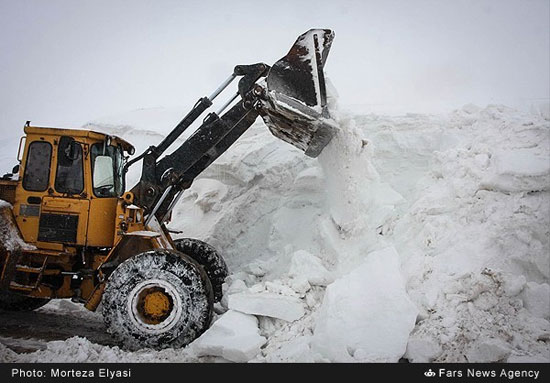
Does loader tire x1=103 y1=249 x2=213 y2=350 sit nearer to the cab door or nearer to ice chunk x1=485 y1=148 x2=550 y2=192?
the cab door

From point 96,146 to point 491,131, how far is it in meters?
4.60

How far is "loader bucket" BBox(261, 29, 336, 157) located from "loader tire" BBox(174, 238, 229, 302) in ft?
7.32

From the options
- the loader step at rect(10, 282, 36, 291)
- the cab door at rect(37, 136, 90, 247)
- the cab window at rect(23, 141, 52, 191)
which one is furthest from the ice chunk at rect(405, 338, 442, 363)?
the cab window at rect(23, 141, 52, 191)

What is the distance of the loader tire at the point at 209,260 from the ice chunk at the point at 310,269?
1.46m

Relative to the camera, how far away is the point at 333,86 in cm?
581

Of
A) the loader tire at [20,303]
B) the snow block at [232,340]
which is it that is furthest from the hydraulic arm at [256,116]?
the loader tire at [20,303]

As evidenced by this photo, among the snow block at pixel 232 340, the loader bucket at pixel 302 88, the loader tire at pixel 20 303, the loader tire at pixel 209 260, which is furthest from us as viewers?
the loader tire at pixel 209 260

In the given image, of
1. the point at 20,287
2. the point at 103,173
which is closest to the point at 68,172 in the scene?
the point at 103,173

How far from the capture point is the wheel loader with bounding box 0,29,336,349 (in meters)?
4.04

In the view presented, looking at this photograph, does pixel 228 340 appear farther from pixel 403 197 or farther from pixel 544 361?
pixel 403 197

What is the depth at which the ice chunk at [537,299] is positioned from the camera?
3061 mm
